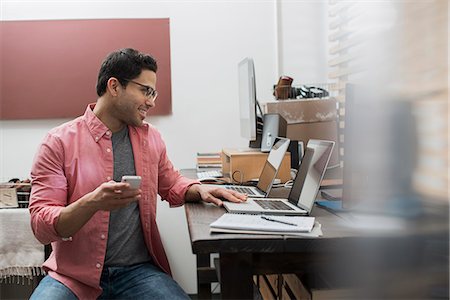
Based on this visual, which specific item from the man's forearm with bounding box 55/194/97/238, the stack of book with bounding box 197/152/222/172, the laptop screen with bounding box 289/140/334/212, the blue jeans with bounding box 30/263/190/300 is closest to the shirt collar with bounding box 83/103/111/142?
the man's forearm with bounding box 55/194/97/238

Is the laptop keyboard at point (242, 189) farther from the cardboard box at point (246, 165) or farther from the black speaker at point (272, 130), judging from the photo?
the black speaker at point (272, 130)

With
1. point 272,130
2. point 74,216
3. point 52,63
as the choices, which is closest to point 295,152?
point 272,130

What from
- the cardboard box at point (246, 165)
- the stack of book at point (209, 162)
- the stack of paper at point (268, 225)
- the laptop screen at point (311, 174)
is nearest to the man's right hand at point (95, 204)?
the stack of paper at point (268, 225)

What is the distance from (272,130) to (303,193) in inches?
32.3

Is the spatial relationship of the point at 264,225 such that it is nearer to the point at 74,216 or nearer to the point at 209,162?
the point at 74,216

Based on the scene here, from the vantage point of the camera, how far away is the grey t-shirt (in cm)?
164

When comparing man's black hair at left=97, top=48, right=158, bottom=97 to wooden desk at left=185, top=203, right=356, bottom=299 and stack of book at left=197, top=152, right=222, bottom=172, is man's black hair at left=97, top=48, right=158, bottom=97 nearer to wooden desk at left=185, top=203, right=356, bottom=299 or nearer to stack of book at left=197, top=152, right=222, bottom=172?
wooden desk at left=185, top=203, right=356, bottom=299

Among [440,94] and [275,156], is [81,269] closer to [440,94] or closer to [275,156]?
[275,156]

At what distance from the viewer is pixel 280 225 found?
1169 millimetres

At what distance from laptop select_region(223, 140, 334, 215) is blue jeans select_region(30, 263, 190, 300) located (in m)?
0.33

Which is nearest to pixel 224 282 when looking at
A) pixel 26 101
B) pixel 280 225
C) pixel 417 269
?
pixel 280 225

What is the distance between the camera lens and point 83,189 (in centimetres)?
161

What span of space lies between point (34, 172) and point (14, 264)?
3.70 feet

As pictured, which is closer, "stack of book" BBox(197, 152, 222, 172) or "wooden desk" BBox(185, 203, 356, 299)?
"wooden desk" BBox(185, 203, 356, 299)
